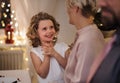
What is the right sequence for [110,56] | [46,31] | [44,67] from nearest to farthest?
[110,56]
[44,67]
[46,31]

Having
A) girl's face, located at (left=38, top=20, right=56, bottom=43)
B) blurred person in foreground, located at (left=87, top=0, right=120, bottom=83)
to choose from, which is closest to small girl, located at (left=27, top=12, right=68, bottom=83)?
girl's face, located at (left=38, top=20, right=56, bottom=43)

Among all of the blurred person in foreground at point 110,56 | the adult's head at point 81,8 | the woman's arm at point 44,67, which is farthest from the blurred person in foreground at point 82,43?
the woman's arm at point 44,67

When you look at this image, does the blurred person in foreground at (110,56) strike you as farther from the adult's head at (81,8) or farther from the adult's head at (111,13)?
the adult's head at (81,8)

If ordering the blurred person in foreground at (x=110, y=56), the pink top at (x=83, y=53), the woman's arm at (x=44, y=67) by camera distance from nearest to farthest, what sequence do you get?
the blurred person in foreground at (x=110, y=56), the pink top at (x=83, y=53), the woman's arm at (x=44, y=67)

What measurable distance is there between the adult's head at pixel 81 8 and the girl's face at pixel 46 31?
2.16 ft

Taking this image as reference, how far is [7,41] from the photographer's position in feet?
10.5

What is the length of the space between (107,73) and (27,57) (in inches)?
96.2

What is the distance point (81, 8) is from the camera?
1.29 metres

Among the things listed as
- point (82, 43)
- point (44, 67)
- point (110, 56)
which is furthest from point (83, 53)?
point (44, 67)

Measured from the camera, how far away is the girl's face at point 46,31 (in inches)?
78.1

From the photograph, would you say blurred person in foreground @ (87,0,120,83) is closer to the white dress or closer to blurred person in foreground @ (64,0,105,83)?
blurred person in foreground @ (64,0,105,83)

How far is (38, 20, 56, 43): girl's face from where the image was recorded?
1.98 metres

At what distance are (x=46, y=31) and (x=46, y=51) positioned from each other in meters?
0.17

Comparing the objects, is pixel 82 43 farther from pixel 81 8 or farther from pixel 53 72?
pixel 53 72
